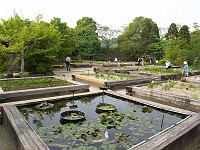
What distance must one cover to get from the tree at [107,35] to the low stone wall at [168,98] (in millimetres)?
30679

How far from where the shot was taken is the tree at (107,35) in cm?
3925

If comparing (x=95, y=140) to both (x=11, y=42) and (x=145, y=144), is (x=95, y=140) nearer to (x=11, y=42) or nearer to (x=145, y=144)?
(x=145, y=144)

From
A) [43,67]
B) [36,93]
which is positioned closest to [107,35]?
[43,67]

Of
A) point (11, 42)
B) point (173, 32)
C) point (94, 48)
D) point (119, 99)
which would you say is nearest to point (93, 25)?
point (94, 48)

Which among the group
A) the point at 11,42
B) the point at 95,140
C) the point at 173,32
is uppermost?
the point at 173,32

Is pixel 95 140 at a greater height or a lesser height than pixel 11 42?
lesser

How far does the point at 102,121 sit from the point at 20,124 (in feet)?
7.23

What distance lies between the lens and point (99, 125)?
5316 millimetres

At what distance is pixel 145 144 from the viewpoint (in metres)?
3.73

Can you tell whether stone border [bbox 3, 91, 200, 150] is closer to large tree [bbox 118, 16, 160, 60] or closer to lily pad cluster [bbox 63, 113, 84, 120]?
lily pad cluster [bbox 63, 113, 84, 120]

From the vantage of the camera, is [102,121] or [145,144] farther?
[102,121]

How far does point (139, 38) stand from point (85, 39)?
37.6 ft

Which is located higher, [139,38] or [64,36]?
[139,38]

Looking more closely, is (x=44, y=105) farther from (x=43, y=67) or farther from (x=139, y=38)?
(x=139, y=38)
